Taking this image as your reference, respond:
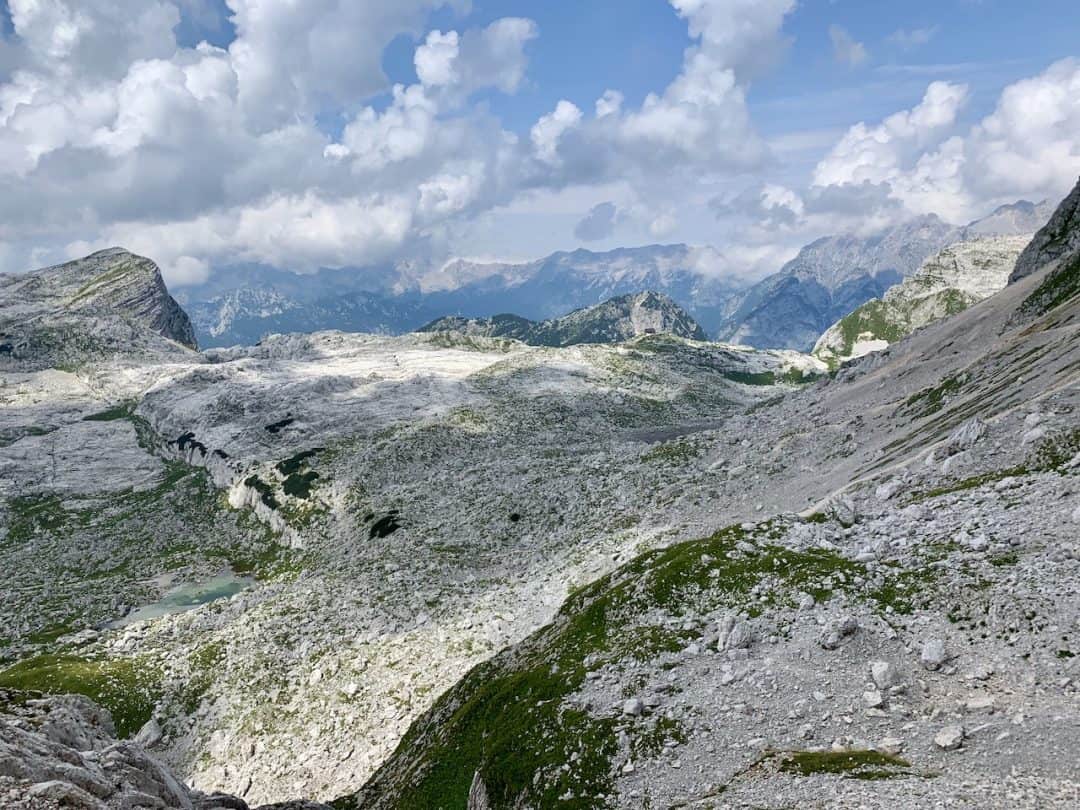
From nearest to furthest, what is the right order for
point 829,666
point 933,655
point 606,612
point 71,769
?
point 71,769
point 933,655
point 829,666
point 606,612

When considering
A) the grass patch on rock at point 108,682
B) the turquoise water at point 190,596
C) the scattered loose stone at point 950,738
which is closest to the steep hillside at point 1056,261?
the scattered loose stone at point 950,738

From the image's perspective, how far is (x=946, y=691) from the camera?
18.1 m

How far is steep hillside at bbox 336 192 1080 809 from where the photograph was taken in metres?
16.1

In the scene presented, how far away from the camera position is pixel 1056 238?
282ft

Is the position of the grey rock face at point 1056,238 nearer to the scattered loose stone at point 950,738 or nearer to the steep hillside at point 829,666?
the steep hillside at point 829,666

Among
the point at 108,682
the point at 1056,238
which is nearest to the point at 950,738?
the point at 108,682

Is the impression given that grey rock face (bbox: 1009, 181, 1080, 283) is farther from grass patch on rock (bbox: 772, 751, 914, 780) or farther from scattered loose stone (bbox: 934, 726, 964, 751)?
grass patch on rock (bbox: 772, 751, 914, 780)

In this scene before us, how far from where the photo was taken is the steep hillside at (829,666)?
16109mm

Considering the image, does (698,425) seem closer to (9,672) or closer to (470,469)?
(470,469)

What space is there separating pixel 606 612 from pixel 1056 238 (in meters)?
94.7

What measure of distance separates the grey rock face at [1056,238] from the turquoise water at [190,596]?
114474 millimetres

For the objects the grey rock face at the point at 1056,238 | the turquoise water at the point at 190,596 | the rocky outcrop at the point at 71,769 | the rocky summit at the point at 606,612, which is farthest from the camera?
the grey rock face at the point at 1056,238

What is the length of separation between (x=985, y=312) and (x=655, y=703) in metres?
79.7

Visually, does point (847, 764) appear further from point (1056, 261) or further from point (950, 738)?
point (1056, 261)
